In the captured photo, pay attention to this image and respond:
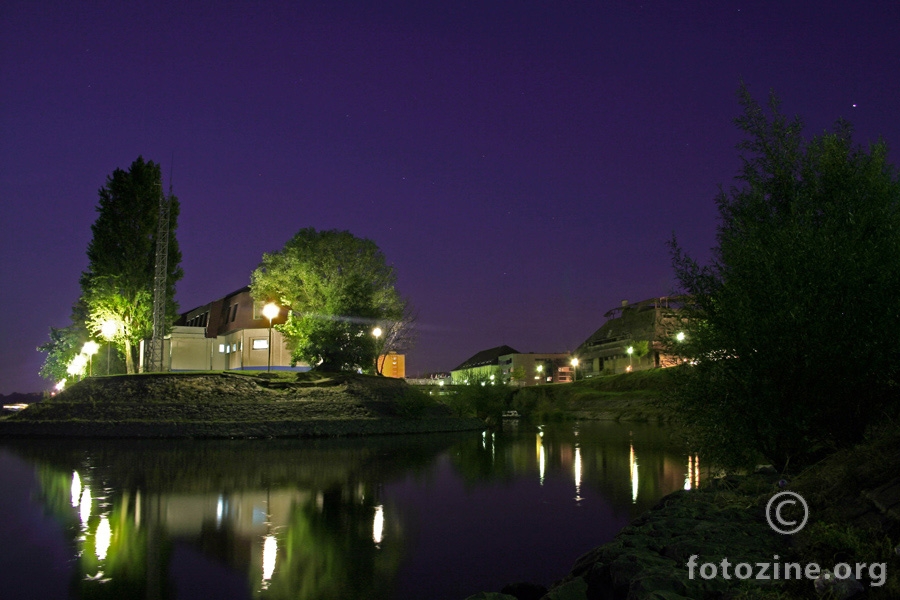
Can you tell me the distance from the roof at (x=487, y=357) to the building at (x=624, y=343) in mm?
21232

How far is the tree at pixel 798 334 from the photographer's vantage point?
10055mm

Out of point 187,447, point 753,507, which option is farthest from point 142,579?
point 187,447

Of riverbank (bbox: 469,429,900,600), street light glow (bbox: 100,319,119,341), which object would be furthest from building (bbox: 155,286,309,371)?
riverbank (bbox: 469,429,900,600)

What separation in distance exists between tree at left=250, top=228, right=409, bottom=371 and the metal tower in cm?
702

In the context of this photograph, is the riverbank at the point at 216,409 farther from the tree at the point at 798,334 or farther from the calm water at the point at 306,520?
the tree at the point at 798,334

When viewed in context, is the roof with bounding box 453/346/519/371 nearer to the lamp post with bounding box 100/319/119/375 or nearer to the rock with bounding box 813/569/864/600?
the lamp post with bounding box 100/319/119/375

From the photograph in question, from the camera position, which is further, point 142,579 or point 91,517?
point 91,517

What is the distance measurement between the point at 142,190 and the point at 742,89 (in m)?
45.9

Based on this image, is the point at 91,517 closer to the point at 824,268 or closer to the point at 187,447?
the point at 824,268

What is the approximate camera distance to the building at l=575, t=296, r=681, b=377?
83.3m

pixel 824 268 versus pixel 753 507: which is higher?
pixel 824 268

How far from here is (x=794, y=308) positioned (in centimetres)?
1021

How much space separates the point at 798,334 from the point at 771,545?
4402 millimetres

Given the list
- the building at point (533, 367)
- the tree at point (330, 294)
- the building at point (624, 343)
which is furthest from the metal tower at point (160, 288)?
the building at point (533, 367)
